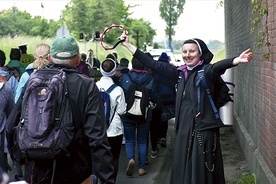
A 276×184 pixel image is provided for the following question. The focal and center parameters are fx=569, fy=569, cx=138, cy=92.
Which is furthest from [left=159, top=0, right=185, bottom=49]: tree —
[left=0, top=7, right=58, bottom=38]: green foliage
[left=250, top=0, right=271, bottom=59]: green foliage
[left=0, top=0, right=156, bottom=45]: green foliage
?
[left=250, top=0, right=271, bottom=59]: green foliage

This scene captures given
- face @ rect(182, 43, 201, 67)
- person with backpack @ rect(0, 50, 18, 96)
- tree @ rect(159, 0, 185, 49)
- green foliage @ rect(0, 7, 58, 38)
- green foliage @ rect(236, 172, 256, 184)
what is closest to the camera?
face @ rect(182, 43, 201, 67)

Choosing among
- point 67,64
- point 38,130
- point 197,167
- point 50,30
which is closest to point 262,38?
point 197,167

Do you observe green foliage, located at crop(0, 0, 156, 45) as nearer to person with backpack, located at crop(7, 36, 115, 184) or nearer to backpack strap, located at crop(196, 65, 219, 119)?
backpack strap, located at crop(196, 65, 219, 119)

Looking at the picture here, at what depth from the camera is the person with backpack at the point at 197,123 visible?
5.55 m

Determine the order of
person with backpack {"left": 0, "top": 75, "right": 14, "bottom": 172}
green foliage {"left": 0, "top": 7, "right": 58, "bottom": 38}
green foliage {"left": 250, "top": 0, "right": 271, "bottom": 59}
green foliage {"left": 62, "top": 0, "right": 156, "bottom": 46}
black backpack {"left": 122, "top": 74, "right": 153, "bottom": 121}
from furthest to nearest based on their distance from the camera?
green foliage {"left": 0, "top": 7, "right": 58, "bottom": 38}
green foliage {"left": 62, "top": 0, "right": 156, "bottom": 46}
black backpack {"left": 122, "top": 74, "right": 153, "bottom": 121}
person with backpack {"left": 0, "top": 75, "right": 14, "bottom": 172}
green foliage {"left": 250, "top": 0, "right": 271, "bottom": 59}

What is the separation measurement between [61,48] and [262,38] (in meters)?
2.99

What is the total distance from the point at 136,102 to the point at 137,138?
2.10ft

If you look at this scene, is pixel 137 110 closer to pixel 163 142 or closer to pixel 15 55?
pixel 163 142

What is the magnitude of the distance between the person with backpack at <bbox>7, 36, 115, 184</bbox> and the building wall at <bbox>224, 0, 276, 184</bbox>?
100 inches

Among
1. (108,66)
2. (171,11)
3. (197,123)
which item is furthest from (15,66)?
(171,11)

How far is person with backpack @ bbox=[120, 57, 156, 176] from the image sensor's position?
8.43 meters

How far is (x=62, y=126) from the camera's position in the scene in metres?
3.94

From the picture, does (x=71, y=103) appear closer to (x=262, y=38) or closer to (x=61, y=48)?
(x=61, y=48)

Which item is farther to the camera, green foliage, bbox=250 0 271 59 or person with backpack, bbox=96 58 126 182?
person with backpack, bbox=96 58 126 182
